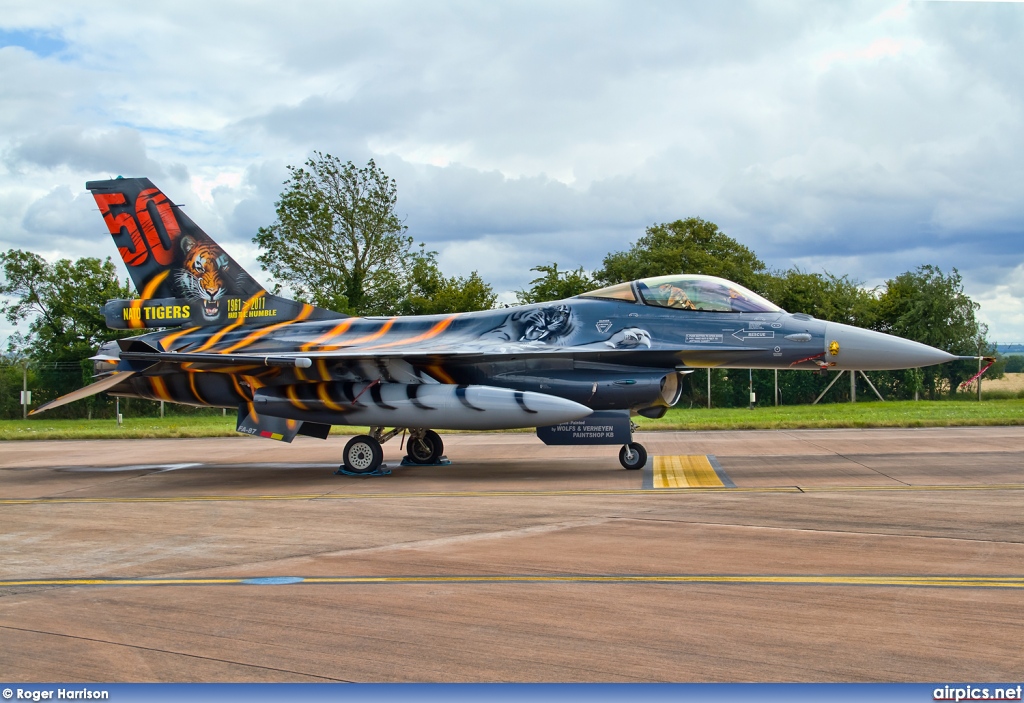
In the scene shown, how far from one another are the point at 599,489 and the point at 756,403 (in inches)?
1156

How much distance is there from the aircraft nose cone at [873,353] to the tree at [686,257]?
110 ft

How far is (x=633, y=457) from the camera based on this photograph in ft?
47.4

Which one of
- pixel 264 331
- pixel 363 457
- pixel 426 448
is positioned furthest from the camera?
pixel 426 448

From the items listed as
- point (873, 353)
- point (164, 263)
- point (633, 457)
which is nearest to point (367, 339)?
point (164, 263)

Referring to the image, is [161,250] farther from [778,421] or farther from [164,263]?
[778,421]

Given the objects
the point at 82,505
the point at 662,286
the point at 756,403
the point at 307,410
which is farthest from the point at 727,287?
the point at 756,403

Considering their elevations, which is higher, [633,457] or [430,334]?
[430,334]

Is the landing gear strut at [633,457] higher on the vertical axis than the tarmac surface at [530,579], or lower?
higher

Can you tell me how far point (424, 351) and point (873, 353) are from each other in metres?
7.24

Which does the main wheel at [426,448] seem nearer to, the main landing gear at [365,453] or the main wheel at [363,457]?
the main landing gear at [365,453]

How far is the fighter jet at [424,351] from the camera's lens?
45.2 ft

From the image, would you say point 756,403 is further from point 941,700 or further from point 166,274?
point 941,700

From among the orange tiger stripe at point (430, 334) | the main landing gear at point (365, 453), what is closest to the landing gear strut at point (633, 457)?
the orange tiger stripe at point (430, 334)

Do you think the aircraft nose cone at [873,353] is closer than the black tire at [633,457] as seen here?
Yes
